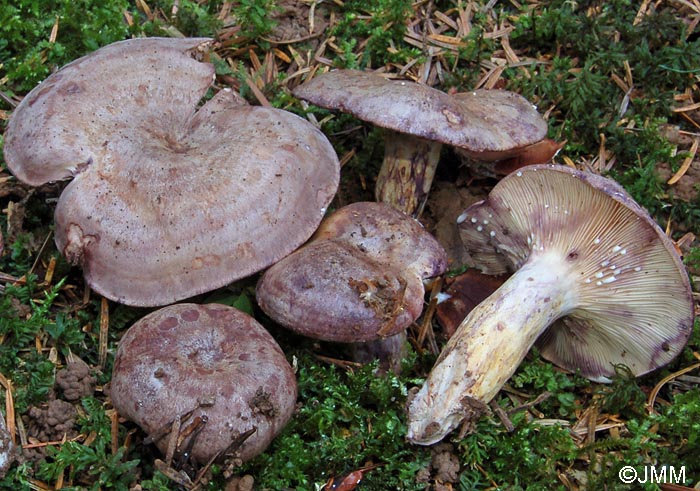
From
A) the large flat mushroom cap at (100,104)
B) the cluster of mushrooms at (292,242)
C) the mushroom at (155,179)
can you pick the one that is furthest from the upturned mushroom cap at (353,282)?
the large flat mushroom cap at (100,104)

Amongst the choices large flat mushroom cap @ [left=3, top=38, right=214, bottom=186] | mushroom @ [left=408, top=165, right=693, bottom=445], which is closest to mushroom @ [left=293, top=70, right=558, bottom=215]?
mushroom @ [left=408, top=165, right=693, bottom=445]

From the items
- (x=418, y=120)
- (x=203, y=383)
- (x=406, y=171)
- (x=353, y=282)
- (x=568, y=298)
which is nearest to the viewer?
(x=203, y=383)

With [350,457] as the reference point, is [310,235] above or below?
above

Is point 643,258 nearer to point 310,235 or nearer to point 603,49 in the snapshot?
point 310,235

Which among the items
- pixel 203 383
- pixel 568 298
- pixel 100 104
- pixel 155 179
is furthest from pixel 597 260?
pixel 100 104

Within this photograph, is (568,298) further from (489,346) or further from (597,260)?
(489,346)

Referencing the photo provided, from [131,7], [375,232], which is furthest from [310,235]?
[131,7]
